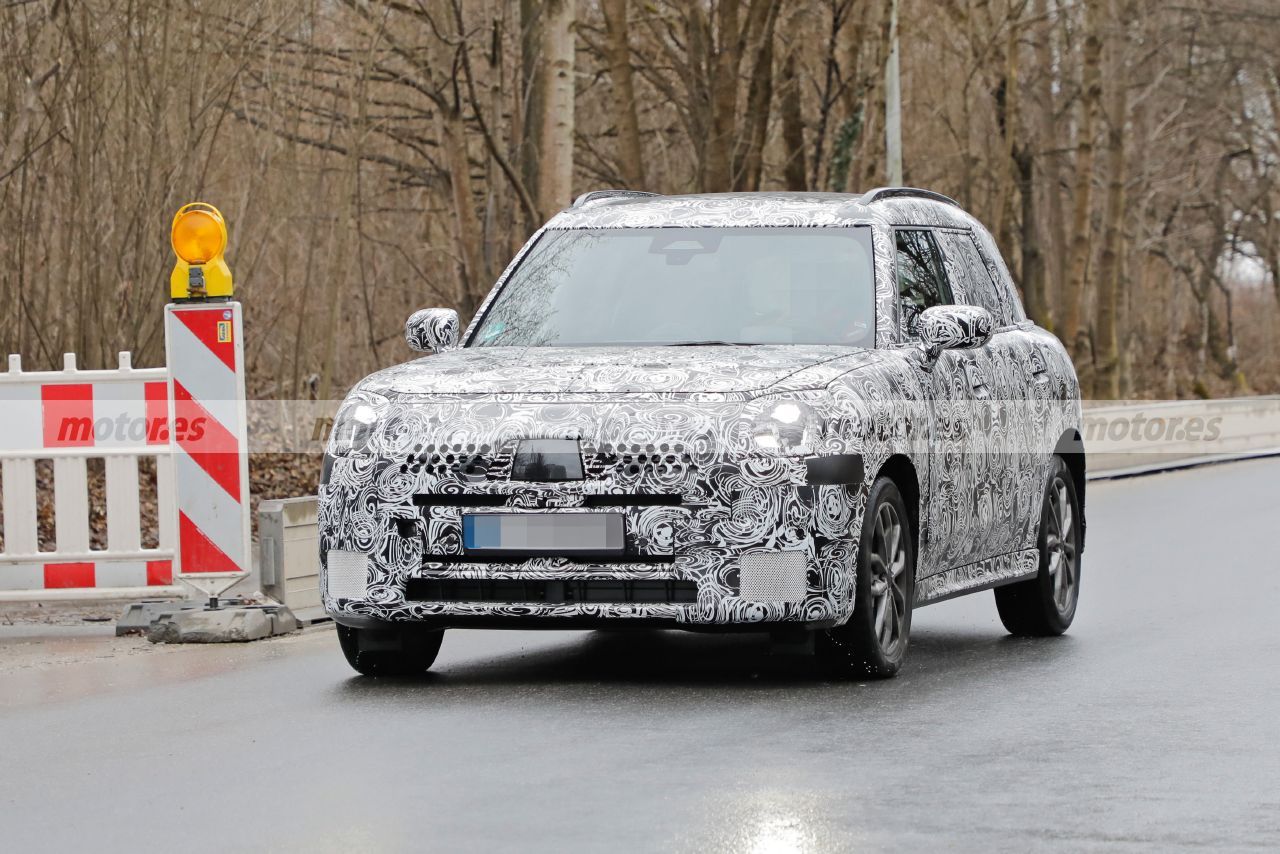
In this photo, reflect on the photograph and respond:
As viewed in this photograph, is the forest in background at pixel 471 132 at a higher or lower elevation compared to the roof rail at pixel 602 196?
higher

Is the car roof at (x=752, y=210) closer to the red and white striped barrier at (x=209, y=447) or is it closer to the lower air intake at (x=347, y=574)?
the red and white striped barrier at (x=209, y=447)

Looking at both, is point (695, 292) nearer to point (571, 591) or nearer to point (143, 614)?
point (571, 591)

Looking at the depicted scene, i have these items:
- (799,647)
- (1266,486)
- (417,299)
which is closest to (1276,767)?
(799,647)

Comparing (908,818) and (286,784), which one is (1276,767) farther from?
(286,784)

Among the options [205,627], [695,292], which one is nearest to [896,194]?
[695,292]

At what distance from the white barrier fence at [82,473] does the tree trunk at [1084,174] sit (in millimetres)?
28470

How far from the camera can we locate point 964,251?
11.2 meters

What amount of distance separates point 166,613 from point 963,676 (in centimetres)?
386

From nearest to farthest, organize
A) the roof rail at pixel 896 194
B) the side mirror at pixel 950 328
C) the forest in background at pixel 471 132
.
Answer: the side mirror at pixel 950 328, the roof rail at pixel 896 194, the forest in background at pixel 471 132

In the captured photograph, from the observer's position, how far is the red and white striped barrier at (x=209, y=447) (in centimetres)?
1109

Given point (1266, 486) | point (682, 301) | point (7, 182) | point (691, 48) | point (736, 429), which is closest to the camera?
point (736, 429)

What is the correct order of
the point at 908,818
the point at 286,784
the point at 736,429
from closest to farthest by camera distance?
1. the point at 908,818
2. the point at 286,784
3. the point at 736,429

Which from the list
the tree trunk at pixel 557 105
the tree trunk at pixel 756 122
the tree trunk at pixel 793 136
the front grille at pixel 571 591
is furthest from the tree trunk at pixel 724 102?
the front grille at pixel 571 591

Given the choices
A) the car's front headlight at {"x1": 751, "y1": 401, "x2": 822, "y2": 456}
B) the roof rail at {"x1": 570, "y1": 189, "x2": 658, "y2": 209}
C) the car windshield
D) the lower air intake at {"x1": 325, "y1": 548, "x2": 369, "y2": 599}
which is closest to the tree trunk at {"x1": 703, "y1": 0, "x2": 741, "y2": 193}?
the roof rail at {"x1": 570, "y1": 189, "x2": 658, "y2": 209}
